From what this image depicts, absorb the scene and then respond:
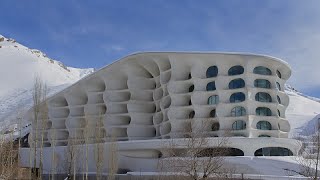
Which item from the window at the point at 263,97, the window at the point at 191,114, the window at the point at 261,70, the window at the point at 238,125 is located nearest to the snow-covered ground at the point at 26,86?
the window at the point at 191,114

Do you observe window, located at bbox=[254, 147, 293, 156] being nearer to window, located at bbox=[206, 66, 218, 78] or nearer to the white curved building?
the white curved building

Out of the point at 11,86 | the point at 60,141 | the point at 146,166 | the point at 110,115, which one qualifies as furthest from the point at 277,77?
the point at 11,86

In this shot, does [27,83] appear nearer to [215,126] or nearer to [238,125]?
[215,126]

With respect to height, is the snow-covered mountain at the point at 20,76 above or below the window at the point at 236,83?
above

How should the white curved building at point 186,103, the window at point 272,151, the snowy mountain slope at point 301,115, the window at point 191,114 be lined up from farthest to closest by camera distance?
the snowy mountain slope at point 301,115 < the window at point 191,114 < the white curved building at point 186,103 < the window at point 272,151

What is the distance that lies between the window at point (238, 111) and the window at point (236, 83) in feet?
7.61

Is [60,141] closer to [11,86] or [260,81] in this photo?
[260,81]

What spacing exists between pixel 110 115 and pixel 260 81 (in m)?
19.8

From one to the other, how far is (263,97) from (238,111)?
3.33 metres

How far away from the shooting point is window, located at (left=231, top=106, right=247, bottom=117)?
46.3 meters

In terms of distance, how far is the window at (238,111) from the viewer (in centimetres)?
4630

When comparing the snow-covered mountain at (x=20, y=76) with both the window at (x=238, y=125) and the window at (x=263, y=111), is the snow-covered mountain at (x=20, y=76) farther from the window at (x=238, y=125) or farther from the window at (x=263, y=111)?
the window at (x=263, y=111)

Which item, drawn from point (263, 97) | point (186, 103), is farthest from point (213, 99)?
point (263, 97)

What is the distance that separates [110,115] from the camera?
55.5 metres
